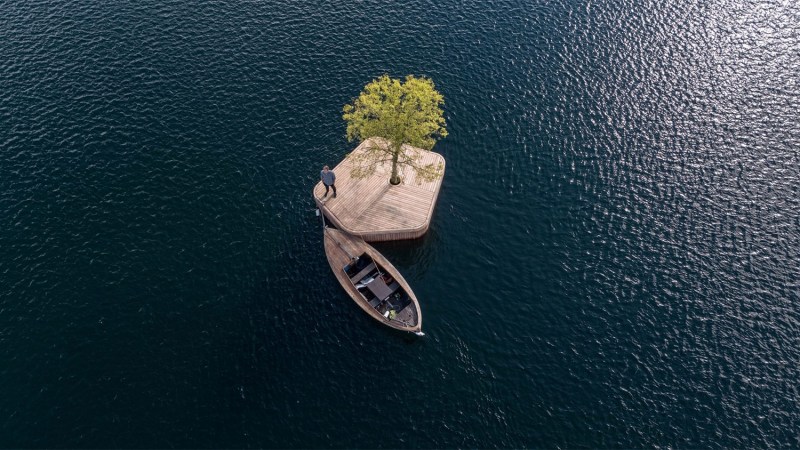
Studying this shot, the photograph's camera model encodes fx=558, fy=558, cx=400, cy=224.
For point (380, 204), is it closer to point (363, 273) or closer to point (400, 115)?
point (363, 273)

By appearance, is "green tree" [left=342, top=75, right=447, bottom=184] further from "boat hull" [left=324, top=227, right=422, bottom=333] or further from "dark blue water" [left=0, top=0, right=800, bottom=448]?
"dark blue water" [left=0, top=0, right=800, bottom=448]

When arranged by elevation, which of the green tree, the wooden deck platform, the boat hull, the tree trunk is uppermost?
the green tree

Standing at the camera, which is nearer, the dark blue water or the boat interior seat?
the dark blue water

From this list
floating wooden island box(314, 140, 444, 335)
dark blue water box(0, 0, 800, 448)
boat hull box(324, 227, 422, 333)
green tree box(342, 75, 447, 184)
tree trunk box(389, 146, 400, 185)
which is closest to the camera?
dark blue water box(0, 0, 800, 448)

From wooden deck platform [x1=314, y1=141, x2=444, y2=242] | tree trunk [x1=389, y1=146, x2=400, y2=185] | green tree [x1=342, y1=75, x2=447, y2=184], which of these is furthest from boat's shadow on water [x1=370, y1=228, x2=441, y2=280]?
tree trunk [x1=389, y1=146, x2=400, y2=185]

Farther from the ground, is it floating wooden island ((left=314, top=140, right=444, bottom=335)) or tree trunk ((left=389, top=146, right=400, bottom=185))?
tree trunk ((left=389, top=146, right=400, bottom=185))

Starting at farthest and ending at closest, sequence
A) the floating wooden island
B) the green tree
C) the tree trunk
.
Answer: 1. the tree trunk
2. the green tree
3. the floating wooden island
